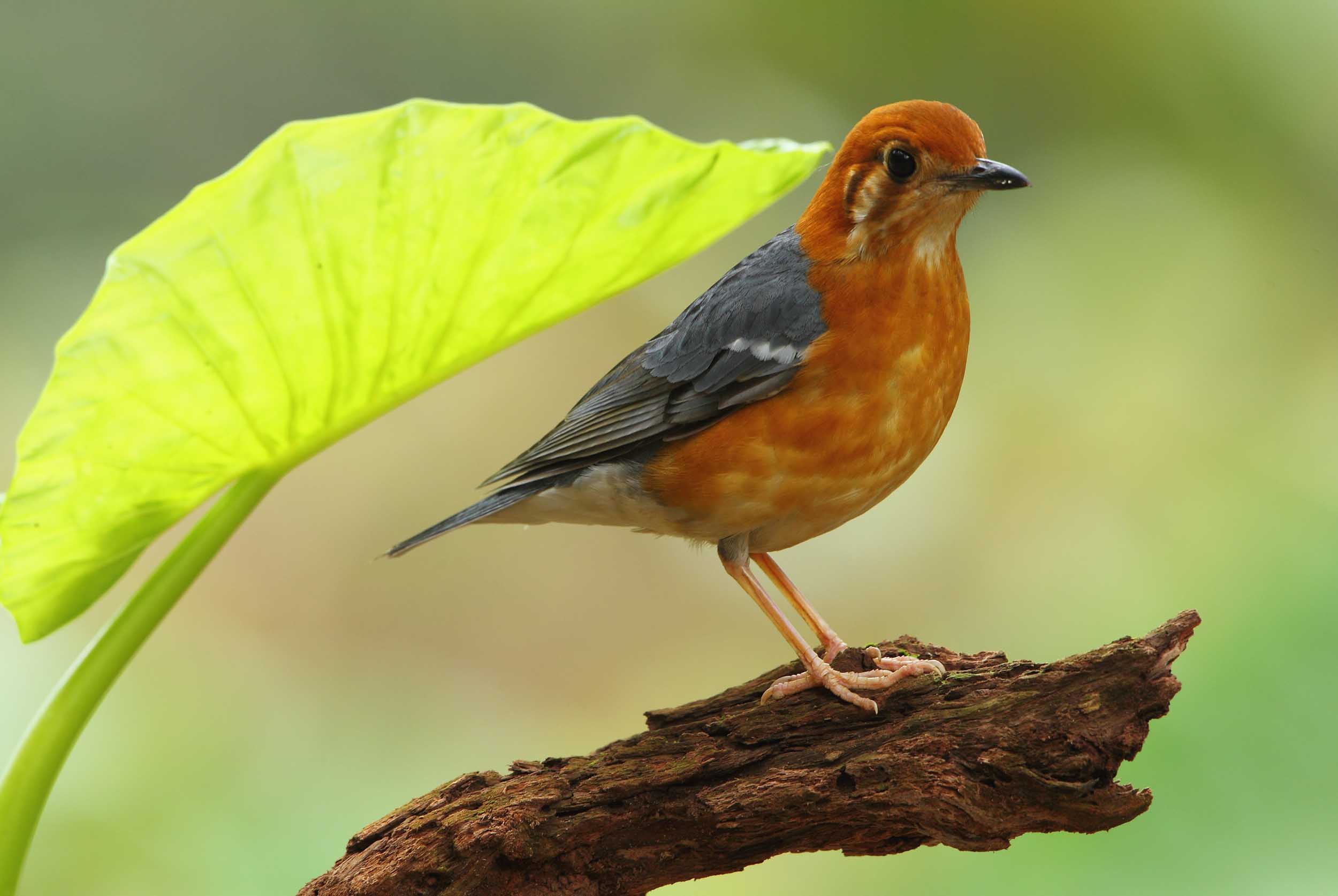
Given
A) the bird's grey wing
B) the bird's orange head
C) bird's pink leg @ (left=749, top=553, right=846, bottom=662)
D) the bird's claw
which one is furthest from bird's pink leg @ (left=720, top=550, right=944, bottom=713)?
the bird's orange head

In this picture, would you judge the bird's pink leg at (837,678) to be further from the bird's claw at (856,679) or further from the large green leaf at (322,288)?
the large green leaf at (322,288)

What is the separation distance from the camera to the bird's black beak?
2.68 meters

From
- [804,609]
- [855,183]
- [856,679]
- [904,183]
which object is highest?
[855,183]

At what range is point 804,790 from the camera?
259cm

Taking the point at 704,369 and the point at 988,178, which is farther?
the point at 704,369

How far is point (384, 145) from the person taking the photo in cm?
220

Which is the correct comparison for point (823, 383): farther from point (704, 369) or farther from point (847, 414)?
point (704, 369)

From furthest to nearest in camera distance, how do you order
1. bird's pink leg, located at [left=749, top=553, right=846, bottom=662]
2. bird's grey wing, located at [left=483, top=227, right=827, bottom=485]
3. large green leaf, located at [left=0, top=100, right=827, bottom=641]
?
bird's pink leg, located at [left=749, top=553, right=846, bottom=662] → bird's grey wing, located at [left=483, top=227, right=827, bottom=485] → large green leaf, located at [left=0, top=100, right=827, bottom=641]

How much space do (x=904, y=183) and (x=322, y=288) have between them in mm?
1353

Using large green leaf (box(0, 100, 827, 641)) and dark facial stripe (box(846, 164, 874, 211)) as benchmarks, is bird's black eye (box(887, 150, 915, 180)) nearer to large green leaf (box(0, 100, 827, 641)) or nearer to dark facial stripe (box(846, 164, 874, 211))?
dark facial stripe (box(846, 164, 874, 211))

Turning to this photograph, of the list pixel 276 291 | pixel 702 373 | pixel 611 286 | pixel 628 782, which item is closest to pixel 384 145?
pixel 276 291

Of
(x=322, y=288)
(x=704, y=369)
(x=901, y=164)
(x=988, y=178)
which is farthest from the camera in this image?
(x=704, y=369)

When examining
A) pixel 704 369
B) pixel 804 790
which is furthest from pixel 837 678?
pixel 704 369

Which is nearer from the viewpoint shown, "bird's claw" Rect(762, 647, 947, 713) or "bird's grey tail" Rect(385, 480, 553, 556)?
"bird's claw" Rect(762, 647, 947, 713)
